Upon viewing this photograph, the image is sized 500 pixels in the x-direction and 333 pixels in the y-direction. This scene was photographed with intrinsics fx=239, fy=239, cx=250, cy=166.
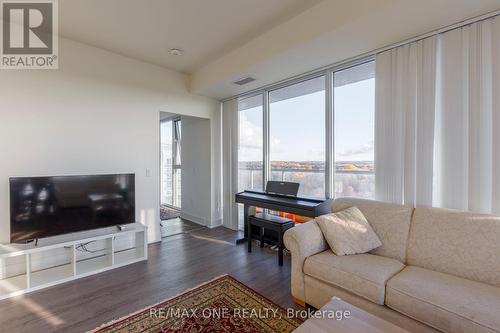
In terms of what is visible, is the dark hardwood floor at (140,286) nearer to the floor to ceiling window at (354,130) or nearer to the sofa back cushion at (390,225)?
the sofa back cushion at (390,225)

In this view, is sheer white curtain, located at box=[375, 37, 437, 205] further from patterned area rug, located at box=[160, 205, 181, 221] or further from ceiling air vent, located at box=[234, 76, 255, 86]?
patterned area rug, located at box=[160, 205, 181, 221]

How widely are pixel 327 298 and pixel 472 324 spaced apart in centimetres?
89

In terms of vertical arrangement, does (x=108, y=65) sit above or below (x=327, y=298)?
above

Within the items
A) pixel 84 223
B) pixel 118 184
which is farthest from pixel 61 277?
pixel 118 184

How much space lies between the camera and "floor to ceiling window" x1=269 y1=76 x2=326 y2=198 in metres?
Result: 3.32

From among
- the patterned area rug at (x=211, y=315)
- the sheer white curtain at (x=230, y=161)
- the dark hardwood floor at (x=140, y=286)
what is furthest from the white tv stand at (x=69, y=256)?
the sheer white curtain at (x=230, y=161)

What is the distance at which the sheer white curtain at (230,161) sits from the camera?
4406mm

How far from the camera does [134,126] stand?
3.57 m

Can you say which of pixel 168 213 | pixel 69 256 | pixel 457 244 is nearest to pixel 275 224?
pixel 457 244

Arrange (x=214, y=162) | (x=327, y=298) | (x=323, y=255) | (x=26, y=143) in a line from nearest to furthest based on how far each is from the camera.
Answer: (x=327, y=298), (x=323, y=255), (x=26, y=143), (x=214, y=162)

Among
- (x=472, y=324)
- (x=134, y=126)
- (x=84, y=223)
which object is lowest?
(x=472, y=324)

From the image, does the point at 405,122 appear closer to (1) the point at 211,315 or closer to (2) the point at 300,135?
(2) the point at 300,135

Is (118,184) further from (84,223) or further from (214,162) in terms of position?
(214,162)

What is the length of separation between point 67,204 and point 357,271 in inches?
123
